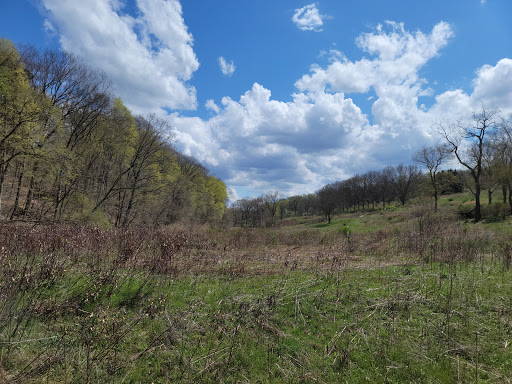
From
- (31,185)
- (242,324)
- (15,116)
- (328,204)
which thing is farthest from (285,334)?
(328,204)

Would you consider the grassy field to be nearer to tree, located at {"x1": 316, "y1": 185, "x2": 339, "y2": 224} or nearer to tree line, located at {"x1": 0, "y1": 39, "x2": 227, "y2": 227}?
tree line, located at {"x1": 0, "y1": 39, "x2": 227, "y2": 227}

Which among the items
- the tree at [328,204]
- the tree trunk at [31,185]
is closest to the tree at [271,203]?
the tree at [328,204]

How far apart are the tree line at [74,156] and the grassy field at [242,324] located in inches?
447

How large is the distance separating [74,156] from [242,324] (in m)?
18.7

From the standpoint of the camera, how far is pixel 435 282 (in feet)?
21.0

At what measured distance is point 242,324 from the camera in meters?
4.50

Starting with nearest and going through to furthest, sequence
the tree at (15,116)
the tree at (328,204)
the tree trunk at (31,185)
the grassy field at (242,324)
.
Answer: the grassy field at (242,324) < the tree at (15,116) < the tree trunk at (31,185) < the tree at (328,204)

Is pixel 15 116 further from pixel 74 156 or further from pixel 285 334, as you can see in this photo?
pixel 285 334

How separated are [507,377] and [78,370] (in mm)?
5419

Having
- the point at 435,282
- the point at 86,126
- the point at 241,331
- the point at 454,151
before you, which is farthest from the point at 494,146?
the point at 86,126

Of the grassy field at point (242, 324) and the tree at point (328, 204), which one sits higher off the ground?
the tree at point (328, 204)

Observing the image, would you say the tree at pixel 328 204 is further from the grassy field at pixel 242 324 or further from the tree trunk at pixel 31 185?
the tree trunk at pixel 31 185

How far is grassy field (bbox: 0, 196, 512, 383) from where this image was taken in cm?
333

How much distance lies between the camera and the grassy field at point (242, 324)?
333cm
